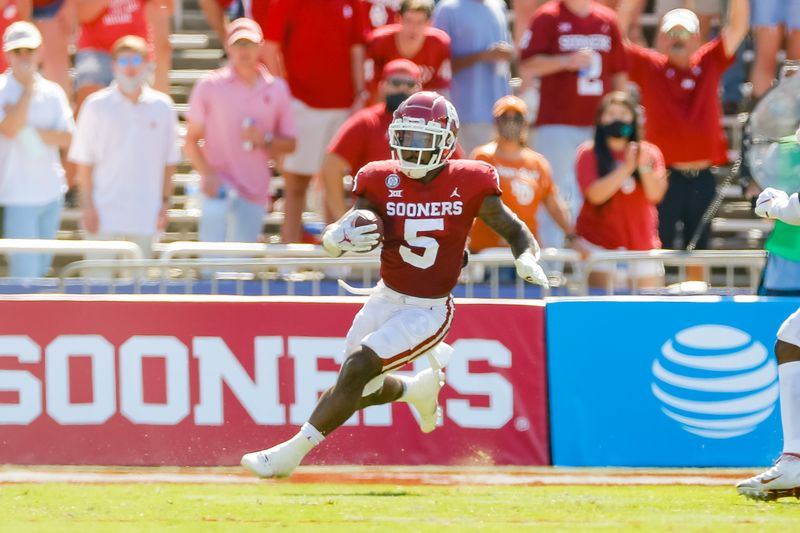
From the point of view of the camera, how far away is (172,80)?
48.0 ft

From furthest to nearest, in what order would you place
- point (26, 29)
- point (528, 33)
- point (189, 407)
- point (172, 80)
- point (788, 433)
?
point (172, 80) → point (528, 33) → point (26, 29) → point (189, 407) → point (788, 433)

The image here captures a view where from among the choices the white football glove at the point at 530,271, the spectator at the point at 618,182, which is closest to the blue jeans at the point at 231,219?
the spectator at the point at 618,182

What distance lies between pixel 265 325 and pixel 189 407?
693mm

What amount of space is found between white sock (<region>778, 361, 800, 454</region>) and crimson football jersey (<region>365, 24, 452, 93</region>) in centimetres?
467

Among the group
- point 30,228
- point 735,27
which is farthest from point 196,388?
point 735,27

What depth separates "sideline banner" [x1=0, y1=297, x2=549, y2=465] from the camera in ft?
32.0

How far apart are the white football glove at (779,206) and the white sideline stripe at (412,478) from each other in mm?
1862

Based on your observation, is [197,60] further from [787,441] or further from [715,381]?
[787,441]

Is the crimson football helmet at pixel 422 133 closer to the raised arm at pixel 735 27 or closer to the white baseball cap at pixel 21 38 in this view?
the white baseball cap at pixel 21 38

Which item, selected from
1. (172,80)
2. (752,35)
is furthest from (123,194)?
(752,35)

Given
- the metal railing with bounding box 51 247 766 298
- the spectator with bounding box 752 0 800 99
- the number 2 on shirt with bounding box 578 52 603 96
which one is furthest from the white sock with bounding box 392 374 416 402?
the spectator with bounding box 752 0 800 99

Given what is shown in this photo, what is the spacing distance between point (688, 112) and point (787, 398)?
486cm

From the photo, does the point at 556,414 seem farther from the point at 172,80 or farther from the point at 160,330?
the point at 172,80

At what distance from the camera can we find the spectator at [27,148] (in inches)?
448
